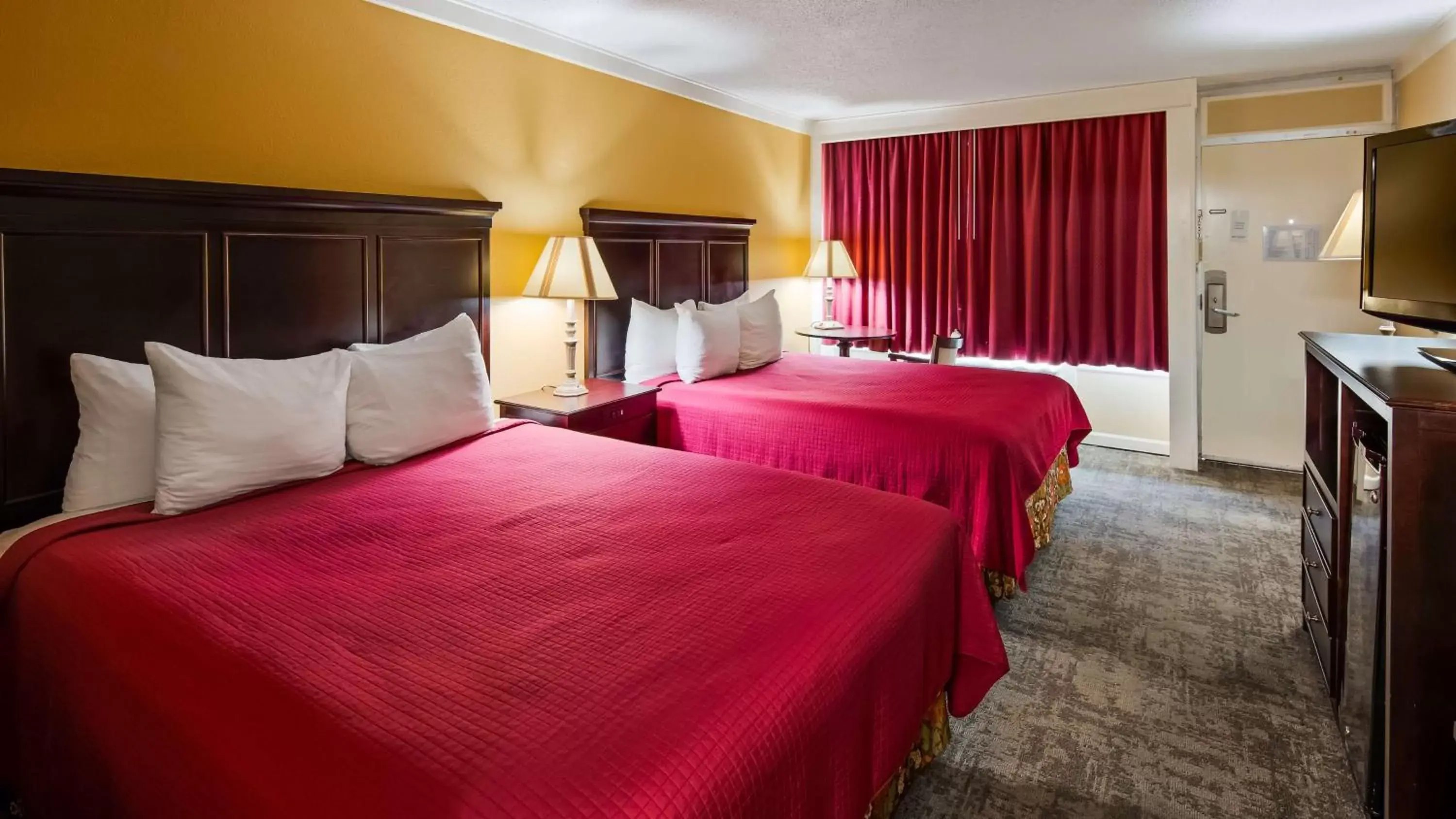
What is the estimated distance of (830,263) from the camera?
18.6 feet

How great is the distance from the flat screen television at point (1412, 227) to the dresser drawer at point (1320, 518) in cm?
56

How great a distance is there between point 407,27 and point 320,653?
2600 mm

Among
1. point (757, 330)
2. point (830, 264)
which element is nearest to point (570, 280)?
point (757, 330)

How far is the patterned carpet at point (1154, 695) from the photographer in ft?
6.41

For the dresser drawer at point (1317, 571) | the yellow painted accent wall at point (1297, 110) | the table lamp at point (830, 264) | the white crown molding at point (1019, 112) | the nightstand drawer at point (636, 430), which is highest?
the white crown molding at point (1019, 112)

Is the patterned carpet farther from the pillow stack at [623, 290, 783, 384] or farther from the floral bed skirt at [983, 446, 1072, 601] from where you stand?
the pillow stack at [623, 290, 783, 384]

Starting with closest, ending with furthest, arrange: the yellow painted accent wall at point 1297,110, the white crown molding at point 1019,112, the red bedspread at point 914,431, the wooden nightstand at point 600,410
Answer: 1. the red bedspread at point 914,431
2. the wooden nightstand at point 600,410
3. the yellow painted accent wall at point 1297,110
4. the white crown molding at point 1019,112

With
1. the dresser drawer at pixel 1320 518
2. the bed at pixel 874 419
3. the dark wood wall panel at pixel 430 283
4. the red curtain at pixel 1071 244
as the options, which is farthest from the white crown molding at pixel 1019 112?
the dark wood wall panel at pixel 430 283

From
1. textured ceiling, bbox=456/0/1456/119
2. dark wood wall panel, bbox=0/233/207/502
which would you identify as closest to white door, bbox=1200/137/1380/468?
textured ceiling, bbox=456/0/1456/119

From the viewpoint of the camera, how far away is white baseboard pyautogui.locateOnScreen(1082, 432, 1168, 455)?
5.16m

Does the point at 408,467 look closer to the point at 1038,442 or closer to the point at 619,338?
the point at 619,338

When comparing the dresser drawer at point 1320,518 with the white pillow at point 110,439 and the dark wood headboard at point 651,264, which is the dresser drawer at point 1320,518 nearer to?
the dark wood headboard at point 651,264

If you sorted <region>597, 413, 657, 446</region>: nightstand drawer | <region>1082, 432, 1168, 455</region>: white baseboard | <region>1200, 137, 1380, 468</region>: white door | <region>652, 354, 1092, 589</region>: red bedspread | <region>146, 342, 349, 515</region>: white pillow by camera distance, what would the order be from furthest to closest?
<region>1082, 432, 1168, 455</region>: white baseboard, <region>1200, 137, 1380, 468</region>: white door, <region>597, 413, 657, 446</region>: nightstand drawer, <region>652, 354, 1092, 589</region>: red bedspread, <region>146, 342, 349, 515</region>: white pillow

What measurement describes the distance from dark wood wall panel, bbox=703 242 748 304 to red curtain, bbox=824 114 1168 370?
4.15ft
